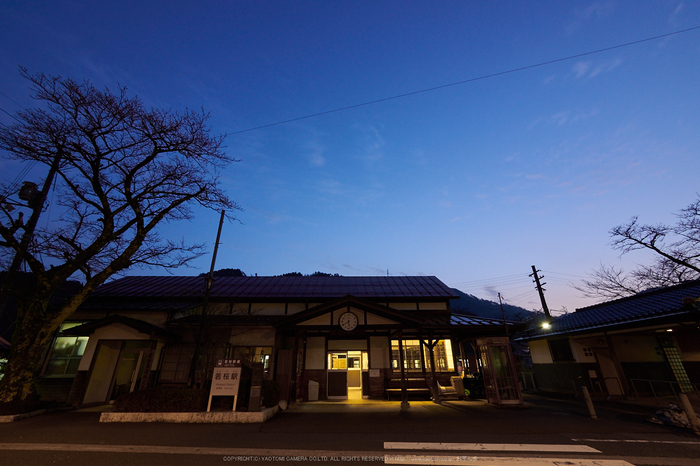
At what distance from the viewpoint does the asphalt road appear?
18.8 ft

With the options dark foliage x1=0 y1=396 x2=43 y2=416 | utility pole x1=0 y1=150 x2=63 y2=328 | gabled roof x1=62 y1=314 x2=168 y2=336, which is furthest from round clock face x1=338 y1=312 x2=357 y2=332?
utility pole x1=0 y1=150 x2=63 y2=328

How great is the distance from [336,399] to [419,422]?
6458mm

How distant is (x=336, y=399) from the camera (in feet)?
45.4

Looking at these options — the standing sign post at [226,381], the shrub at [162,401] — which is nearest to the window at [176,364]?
the shrub at [162,401]

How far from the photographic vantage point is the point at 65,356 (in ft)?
43.9

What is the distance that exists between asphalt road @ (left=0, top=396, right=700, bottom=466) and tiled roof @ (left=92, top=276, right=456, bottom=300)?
711 centimetres

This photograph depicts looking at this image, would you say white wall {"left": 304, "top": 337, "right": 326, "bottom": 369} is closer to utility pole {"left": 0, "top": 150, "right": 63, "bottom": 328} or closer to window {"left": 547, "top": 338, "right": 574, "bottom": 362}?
utility pole {"left": 0, "top": 150, "right": 63, "bottom": 328}

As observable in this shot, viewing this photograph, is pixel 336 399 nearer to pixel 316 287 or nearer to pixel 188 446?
pixel 316 287

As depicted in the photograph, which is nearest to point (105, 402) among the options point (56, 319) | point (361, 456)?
point (56, 319)

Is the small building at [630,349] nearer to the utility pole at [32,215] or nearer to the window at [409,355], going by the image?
the window at [409,355]

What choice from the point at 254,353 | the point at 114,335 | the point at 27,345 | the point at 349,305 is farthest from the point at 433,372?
the point at 27,345

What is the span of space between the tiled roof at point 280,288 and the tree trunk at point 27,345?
17.9 ft

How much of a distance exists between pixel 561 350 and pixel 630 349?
289 cm

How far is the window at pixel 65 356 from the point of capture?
13125 mm
